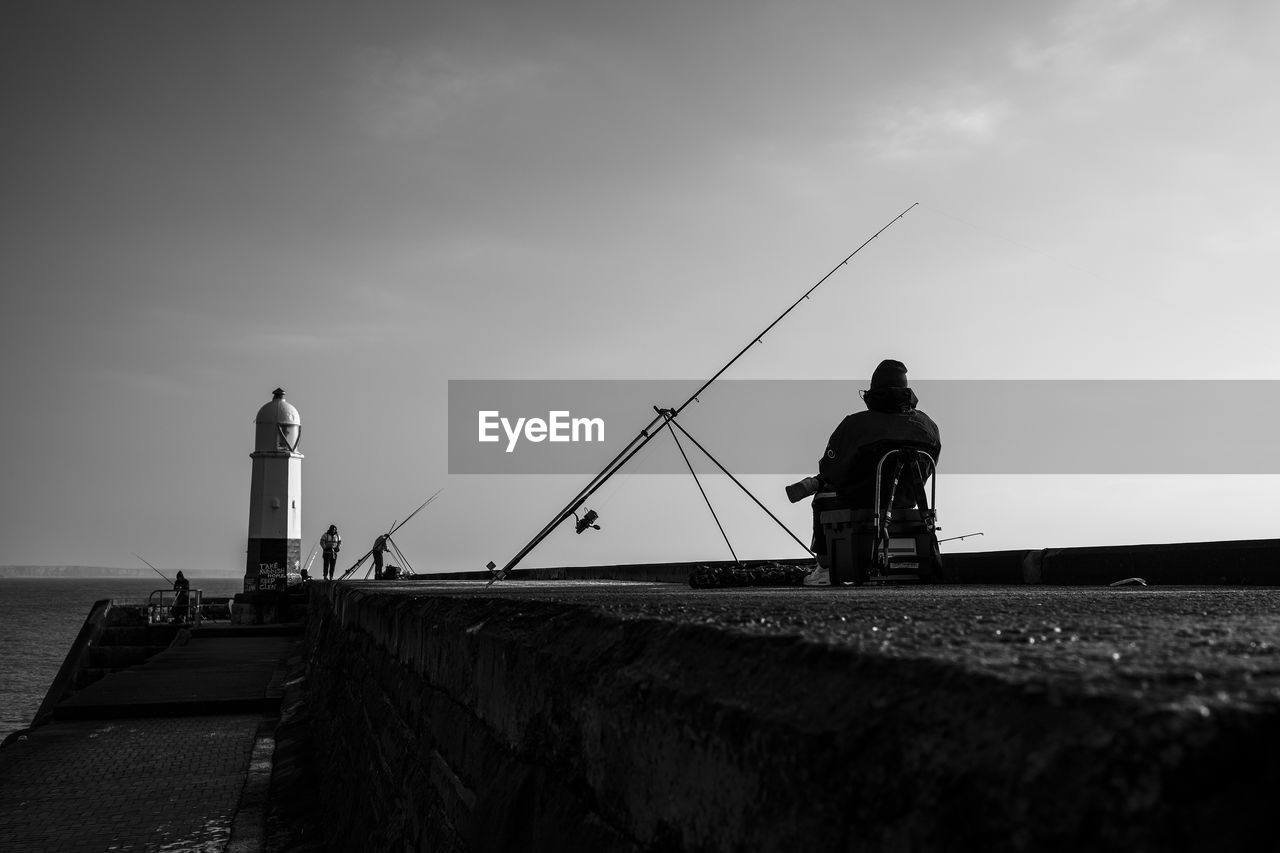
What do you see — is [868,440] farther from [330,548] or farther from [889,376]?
[330,548]

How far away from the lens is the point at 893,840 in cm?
103

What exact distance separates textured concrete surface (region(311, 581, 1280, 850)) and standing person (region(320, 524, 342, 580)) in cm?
3112

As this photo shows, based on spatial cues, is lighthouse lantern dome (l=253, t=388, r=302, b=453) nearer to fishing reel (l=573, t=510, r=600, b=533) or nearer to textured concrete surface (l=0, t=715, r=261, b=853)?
textured concrete surface (l=0, t=715, r=261, b=853)

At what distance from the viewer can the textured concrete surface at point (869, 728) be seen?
0.85 m

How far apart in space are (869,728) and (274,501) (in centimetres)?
3481

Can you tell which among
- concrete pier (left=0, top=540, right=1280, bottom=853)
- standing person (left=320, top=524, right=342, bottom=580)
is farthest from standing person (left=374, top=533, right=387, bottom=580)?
concrete pier (left=0, top=540, right=1280, bottom=853)

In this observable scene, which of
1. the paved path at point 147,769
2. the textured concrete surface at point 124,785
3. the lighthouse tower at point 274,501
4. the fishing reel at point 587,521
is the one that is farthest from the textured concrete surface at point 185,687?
the lighthouse tower at point 274,501

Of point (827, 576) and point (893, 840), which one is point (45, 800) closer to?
point (827, 576)

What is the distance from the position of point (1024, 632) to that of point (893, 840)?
750 mm

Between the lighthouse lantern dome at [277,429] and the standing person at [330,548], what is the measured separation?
11.2 feet

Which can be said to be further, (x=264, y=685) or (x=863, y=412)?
(x=264, y=685)

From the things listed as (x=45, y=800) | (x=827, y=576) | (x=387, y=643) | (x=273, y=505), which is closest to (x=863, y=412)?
(x=827, y=576)

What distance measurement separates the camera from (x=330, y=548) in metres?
32.5

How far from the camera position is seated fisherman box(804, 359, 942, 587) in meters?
6.62
